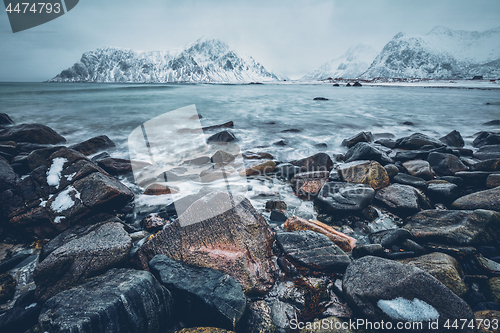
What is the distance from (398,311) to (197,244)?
1.91m

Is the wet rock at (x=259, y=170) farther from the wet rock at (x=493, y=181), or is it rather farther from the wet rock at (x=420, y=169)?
the wet rock at (x=493, y=181)

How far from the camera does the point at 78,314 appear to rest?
1.53 meters

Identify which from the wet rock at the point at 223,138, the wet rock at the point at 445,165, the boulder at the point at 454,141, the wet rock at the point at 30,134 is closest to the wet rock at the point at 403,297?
the wet rock at the point at 445,165

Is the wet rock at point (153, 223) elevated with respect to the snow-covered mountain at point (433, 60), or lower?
lower

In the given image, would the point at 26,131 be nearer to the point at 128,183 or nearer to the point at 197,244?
the point at 128,183

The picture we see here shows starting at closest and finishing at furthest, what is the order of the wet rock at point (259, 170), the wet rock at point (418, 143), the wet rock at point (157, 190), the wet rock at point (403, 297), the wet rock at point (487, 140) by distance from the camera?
the wet rock at point (403, 297) → the wet rock at point (157, 190) → the wet rock at point (259, 170) → the wet rock at point (418, 143) → the wet rock at point (487, 140)

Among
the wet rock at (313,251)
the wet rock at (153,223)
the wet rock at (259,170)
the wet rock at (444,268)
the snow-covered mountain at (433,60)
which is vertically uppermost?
the snow-covered mountain at (433,60)

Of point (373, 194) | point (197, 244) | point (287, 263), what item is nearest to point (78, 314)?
point (197, 244)

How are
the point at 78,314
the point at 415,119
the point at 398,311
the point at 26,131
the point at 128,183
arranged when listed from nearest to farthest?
the point at 78,314 < the point at 398,311 < the point at 128,183 < the point at 26,131 < the point at 415,119

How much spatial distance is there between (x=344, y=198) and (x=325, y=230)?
884 millimetres

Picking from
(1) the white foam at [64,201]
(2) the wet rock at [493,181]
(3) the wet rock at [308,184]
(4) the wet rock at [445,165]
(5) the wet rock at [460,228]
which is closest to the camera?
(5) the wet rock at [460,228]

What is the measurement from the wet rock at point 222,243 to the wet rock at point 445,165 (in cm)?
442

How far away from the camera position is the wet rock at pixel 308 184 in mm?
4129

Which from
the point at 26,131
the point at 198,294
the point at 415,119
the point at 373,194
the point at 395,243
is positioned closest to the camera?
the point at 198,294
